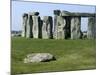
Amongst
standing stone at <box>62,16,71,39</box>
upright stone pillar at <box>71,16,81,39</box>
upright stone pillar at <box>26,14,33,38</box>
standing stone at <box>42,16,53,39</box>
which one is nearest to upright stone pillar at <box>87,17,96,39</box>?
upright stone pillar at <box>71,16,81,39</box>

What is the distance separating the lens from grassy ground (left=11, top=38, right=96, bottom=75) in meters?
2.57

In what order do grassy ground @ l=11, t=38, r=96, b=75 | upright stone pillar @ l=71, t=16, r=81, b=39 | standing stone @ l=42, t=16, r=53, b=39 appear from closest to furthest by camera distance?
grassy ground @ l=11, t=38, r=96, b=75, standing stone @ l=42, t=16, r=53, b=39, upright stone pillar @ l=71, t=16, r=81, b=39

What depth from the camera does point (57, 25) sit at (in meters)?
2.75

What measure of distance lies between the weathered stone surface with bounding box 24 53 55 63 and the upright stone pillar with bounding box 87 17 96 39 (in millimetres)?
630

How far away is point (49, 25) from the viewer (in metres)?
2.72

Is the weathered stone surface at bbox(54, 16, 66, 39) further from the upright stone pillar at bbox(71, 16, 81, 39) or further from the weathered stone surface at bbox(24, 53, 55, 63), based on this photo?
the weathered stone surface at bbox(24, 53, 55, 63)

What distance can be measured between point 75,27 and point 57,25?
27 cm

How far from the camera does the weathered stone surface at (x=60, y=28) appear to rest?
108 inches

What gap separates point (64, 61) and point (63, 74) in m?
0.18

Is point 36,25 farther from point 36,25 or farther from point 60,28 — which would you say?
point 60,28

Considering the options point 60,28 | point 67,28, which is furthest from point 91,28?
point 60,28

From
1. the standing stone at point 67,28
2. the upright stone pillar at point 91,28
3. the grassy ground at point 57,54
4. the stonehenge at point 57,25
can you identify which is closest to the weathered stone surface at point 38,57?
A: the grassy ground at point 57,54

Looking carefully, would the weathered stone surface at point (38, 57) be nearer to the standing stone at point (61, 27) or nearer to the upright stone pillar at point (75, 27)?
the standing stone at point (61, 27)

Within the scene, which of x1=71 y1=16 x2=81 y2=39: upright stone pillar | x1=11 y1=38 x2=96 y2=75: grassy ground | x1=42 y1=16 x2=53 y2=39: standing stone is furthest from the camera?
x1=71 y1=16 x2=81 y2=39: upright stone pillar
